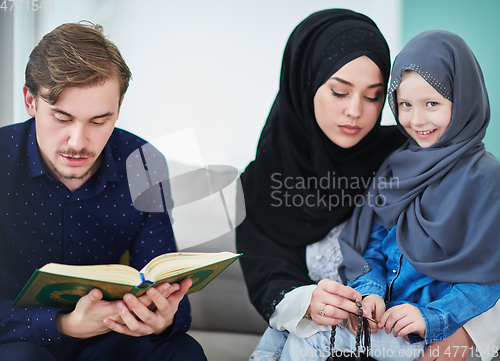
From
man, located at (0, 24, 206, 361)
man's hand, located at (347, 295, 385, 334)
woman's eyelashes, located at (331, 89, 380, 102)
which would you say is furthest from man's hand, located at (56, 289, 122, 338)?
woman's eyelashes, located at (331, 89, 380, 102)

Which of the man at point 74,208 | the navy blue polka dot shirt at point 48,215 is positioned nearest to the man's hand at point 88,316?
the man at point 74,208

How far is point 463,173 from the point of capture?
1033 mm

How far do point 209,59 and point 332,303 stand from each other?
1.02 m

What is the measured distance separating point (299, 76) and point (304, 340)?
0.77 m

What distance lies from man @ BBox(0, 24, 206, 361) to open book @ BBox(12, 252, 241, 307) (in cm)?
5

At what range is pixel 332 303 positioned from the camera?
1.00 metres

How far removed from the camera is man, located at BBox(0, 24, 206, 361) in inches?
36.4

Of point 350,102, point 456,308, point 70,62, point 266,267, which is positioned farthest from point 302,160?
point 70,62

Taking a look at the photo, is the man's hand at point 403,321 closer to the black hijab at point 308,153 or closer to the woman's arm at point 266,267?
the woman's arm at point 266,267

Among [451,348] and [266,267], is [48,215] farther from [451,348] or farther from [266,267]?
[451,348]

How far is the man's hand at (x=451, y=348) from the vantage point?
1.00m

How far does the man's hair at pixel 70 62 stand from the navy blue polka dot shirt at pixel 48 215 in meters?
0.16

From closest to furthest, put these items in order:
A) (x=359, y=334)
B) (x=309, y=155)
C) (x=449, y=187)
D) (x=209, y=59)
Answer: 1. (x=359, y=334)
2. (x=449, y=187)
3. (x=309, y=155)
4. (x=209, y=59)

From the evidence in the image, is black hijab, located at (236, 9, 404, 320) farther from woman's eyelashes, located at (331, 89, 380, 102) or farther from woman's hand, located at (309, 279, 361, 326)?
woman's hand, located at (309, 279, 361, 326)
